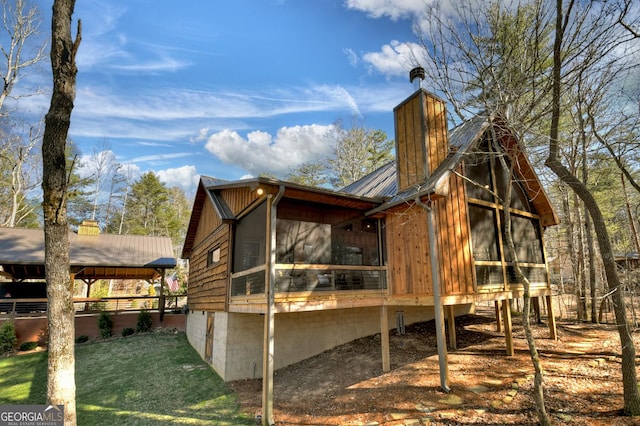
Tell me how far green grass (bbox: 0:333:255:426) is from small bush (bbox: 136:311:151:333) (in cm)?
191

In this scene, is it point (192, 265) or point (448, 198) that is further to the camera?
point (192, 265)

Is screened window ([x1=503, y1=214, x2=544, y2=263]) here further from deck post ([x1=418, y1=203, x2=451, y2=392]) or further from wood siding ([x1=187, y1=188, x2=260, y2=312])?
wood siding ([x1=187, y1=188, x2=260, y2=312])

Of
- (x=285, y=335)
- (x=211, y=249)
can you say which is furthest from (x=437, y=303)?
(x=211, y=249)

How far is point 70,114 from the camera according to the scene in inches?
184

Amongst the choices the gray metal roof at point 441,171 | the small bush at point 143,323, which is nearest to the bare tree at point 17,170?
the small bush at point 143,323

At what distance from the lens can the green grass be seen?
6188mm

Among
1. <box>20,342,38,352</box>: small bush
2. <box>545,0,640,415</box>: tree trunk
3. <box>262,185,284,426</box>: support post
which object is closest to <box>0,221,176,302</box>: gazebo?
<box>20,342,38,352</box>: small bush

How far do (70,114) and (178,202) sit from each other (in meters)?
29.7

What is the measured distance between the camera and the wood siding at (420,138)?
302 inches

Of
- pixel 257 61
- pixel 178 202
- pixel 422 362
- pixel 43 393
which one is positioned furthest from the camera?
pixel 178 202

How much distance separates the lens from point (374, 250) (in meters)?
8.05

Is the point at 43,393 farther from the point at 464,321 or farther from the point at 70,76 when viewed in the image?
the point at 464,321

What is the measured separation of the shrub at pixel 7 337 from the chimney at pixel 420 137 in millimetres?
14596

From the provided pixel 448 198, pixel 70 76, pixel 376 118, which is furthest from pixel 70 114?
pixel 376 118
